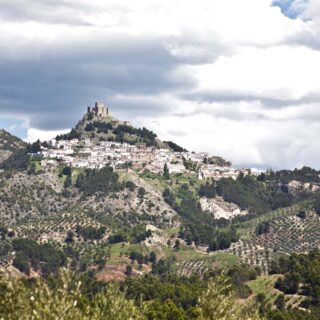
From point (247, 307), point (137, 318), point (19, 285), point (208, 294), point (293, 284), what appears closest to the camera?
point (19, 285)

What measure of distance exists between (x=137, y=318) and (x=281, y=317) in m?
77.9

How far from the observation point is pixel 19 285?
220ft

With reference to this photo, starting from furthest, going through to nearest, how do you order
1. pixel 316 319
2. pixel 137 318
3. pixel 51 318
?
pixel 316 319, pixel 137 318, pixel 51 318

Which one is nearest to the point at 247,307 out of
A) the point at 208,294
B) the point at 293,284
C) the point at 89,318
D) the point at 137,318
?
the point at 208,294

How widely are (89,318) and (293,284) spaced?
126910 millimetres

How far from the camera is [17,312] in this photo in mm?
64312

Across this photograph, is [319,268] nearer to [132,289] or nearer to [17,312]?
[132,289]

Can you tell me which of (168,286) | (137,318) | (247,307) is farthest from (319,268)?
(137,318)

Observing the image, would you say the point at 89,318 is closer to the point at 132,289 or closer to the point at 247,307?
the point at 247,307

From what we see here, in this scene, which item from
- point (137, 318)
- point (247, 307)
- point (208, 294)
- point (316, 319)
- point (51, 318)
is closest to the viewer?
point (51, 318)

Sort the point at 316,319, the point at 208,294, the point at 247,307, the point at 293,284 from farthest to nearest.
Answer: the point at 293,284
the point at 316,319
the point at 247,307
the point at 208,294

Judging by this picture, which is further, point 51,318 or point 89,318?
point 89,318

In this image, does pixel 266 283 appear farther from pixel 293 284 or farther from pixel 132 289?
pixel 132 289

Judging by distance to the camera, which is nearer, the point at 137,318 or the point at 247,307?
the point at 137,318
